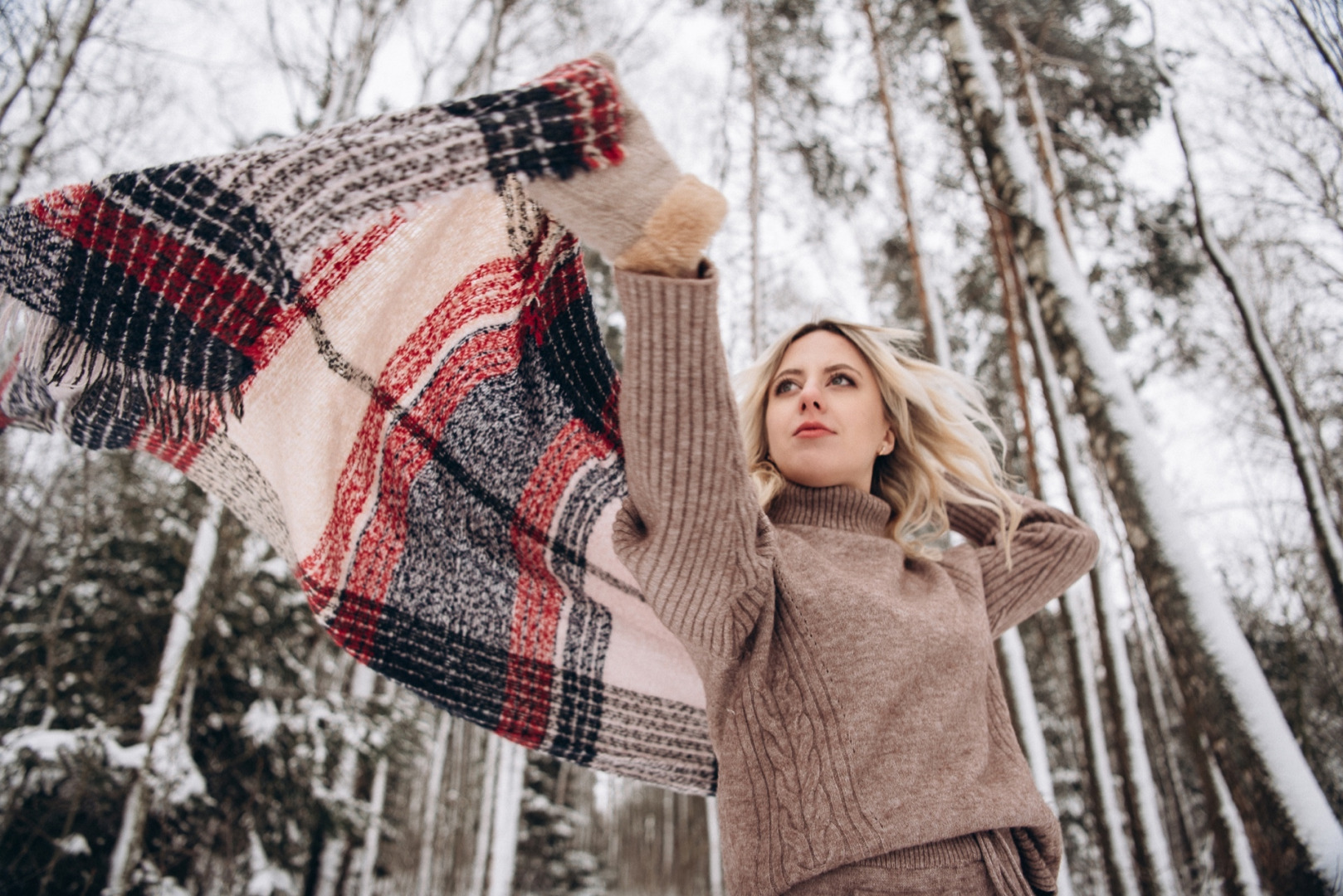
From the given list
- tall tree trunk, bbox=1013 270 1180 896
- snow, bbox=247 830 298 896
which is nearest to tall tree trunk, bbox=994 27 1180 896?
tall tree trunk, bbox=1013 270 1180 896

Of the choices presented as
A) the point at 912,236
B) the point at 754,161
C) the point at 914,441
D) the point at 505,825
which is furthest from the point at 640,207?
the point at 754,161

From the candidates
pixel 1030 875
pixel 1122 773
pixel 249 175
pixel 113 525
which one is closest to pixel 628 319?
pixel 249 175

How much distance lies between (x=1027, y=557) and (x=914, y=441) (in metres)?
0.47

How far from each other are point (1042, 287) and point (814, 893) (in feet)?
10.6

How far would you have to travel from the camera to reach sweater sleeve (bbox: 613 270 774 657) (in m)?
0.89

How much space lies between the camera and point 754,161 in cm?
855

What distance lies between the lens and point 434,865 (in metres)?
15.1

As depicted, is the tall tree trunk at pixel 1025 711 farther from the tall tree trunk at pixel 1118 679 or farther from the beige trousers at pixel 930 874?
the beige trousers at pixel 930 874

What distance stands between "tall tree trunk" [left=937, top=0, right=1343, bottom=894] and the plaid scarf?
87.7 inches

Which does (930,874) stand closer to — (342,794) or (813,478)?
(813,478)

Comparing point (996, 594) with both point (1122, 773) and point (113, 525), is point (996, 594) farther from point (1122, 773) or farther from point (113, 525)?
point (113, 525)

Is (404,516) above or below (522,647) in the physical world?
above

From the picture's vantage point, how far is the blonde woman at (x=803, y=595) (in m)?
0.89

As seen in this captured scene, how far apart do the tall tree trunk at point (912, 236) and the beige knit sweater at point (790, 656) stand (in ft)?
14.8
